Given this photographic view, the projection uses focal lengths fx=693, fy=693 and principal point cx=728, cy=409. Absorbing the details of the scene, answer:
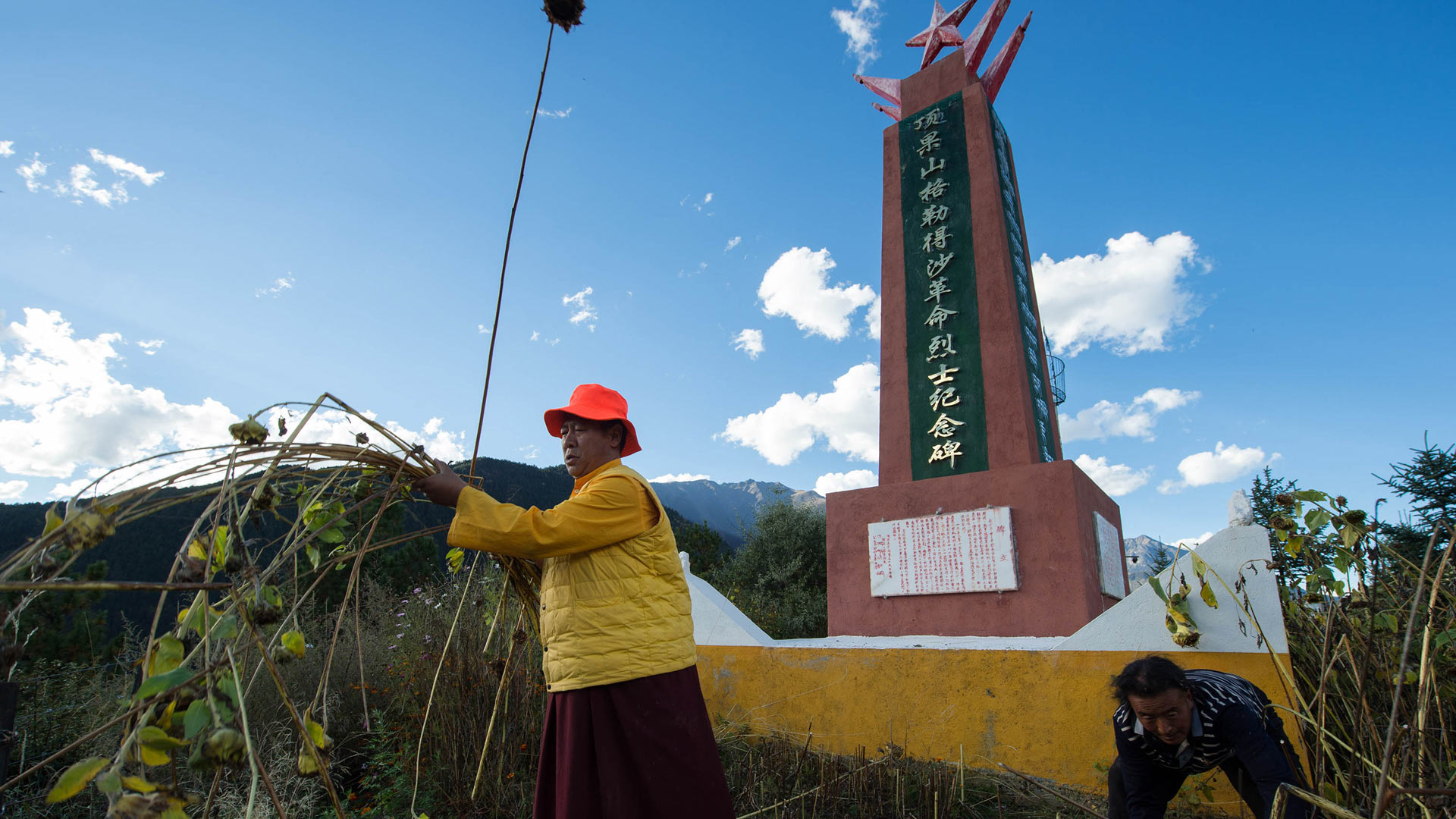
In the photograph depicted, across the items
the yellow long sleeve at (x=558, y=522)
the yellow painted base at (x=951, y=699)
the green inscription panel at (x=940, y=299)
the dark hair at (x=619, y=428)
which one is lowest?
the yellow painted base at (x=951, y=699)

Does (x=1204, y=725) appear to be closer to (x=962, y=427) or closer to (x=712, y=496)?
(x=962, y=427)

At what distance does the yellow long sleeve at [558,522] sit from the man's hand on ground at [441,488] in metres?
0.03

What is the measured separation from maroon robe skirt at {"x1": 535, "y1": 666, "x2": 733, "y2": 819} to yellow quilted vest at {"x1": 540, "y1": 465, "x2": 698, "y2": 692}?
55mm

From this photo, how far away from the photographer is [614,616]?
1861mm

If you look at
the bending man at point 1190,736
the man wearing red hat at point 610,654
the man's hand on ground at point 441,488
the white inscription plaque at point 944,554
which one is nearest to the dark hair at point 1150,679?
the bending man at point 1190,736

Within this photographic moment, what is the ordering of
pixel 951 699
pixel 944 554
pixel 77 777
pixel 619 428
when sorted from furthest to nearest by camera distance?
pixel 944 554
pixel 951 699
pixel 619 428
pixel 77 777

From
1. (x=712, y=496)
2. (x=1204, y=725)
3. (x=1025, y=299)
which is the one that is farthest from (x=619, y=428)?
(x=712, y=496)

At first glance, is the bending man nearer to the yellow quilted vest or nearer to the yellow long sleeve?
the yellow quilted vest

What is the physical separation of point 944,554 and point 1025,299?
2.59 meters

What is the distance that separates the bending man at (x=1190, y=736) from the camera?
2043 millimetres

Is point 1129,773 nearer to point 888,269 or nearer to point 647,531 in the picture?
point 647,531

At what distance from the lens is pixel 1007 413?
5.52 metres

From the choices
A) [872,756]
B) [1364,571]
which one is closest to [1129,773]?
[1364,571]

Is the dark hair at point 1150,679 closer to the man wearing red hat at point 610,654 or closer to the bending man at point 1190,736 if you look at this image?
the bending man at point 1190,736
